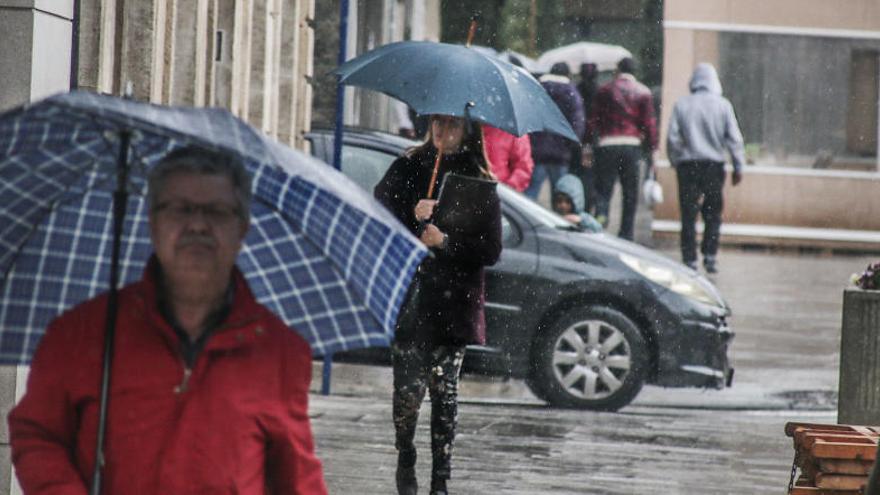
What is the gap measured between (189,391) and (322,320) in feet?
1.81

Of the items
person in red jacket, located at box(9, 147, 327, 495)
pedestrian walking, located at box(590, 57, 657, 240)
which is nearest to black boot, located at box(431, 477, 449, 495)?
person in red jacket, located at box(9, 147, 327, 495)

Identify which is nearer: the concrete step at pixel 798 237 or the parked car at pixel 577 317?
the parked car at pixel 577 317

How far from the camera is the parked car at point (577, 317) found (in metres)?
13.4

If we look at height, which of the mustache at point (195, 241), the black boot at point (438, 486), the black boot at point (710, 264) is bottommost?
the black boot at point (438, 486)

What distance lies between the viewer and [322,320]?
4.42 m

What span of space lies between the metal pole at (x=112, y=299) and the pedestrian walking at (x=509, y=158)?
11.0m

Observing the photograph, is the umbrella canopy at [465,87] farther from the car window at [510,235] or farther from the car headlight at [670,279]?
the car headlight at [670,279]

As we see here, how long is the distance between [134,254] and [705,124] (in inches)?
705

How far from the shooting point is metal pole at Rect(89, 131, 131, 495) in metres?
3.90

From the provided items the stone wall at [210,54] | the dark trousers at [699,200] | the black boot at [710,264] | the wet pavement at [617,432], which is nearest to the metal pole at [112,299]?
the wet pavement at [617,432]

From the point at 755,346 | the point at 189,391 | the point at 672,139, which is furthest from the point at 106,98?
the point at 672,139

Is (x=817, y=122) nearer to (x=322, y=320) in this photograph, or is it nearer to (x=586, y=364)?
(x=586, y=364)

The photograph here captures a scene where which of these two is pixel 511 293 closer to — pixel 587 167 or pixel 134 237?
pixel 134 237

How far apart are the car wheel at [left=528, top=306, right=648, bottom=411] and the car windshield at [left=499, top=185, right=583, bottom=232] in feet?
1.89
